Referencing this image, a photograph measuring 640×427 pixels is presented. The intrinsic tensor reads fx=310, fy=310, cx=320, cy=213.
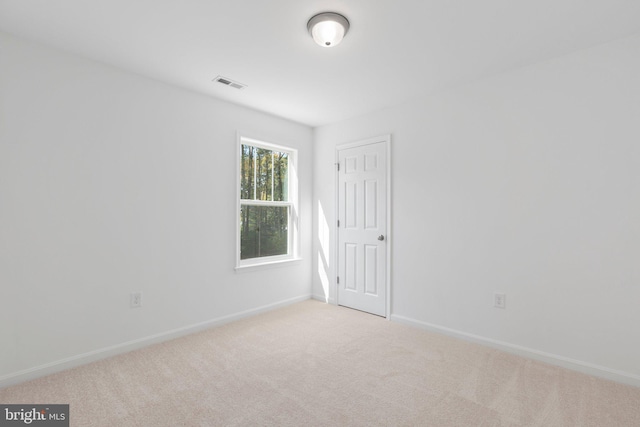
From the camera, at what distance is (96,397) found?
6.72ft

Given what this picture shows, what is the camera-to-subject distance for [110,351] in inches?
104

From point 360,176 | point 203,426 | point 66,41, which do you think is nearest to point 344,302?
point 360,176

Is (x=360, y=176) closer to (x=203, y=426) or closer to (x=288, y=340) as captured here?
(x=288, y=340)

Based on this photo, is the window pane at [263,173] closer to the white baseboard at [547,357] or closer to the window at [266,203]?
the window at [266,203]

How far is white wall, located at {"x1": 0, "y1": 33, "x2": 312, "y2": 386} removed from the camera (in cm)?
225

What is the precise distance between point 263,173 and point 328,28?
2204 mm

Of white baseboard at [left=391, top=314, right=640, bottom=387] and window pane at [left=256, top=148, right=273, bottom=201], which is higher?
window pane at [left=256, top=148, right=273, bottom=201]

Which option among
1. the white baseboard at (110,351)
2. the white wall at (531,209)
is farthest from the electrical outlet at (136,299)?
the white wall at (531,209)

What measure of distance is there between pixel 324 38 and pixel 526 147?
1942mm

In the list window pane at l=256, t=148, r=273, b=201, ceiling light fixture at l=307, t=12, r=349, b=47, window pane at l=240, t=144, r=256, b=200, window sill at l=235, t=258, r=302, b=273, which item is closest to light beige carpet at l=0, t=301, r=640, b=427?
window sill at l=235, t=258, r=302, b=273

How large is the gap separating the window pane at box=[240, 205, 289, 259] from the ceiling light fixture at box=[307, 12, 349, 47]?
7.21ft

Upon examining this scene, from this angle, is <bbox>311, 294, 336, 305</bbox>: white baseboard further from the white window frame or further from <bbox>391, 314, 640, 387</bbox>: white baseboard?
<bbox>391, 314, 640, 387</bbox>: white baseboard

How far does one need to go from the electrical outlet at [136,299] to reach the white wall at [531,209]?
2.61 metres

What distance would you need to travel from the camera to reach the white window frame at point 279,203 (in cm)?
360
